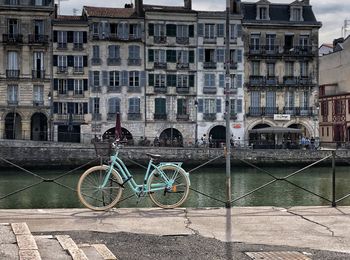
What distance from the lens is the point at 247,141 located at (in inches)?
2301

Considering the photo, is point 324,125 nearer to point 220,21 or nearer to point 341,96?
point 341,96

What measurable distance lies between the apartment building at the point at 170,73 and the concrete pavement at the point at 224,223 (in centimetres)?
4808

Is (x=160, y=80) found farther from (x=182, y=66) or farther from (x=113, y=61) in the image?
(x=113, y=61)

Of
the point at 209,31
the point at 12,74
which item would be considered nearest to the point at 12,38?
the point at 12,74

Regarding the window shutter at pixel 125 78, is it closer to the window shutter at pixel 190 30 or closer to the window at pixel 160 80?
the window at pixel 160 80

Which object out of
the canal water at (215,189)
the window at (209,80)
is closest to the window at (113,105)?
the window at (209,80)

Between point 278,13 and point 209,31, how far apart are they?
7.82 m

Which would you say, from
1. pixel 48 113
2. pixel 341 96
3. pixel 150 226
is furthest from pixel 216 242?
pixel 341 96

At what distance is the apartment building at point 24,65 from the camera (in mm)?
56344

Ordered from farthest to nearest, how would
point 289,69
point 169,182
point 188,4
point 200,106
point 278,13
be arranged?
1. point 278,13
2. point 289,69
3. point 188,4
4. point 200,106
5. point 169,182

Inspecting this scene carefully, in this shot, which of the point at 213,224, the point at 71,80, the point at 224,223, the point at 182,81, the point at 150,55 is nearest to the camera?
the point at 213,224

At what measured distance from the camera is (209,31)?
6000 cm

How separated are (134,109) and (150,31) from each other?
7.30 metres

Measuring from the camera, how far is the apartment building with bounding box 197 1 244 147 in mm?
59938
